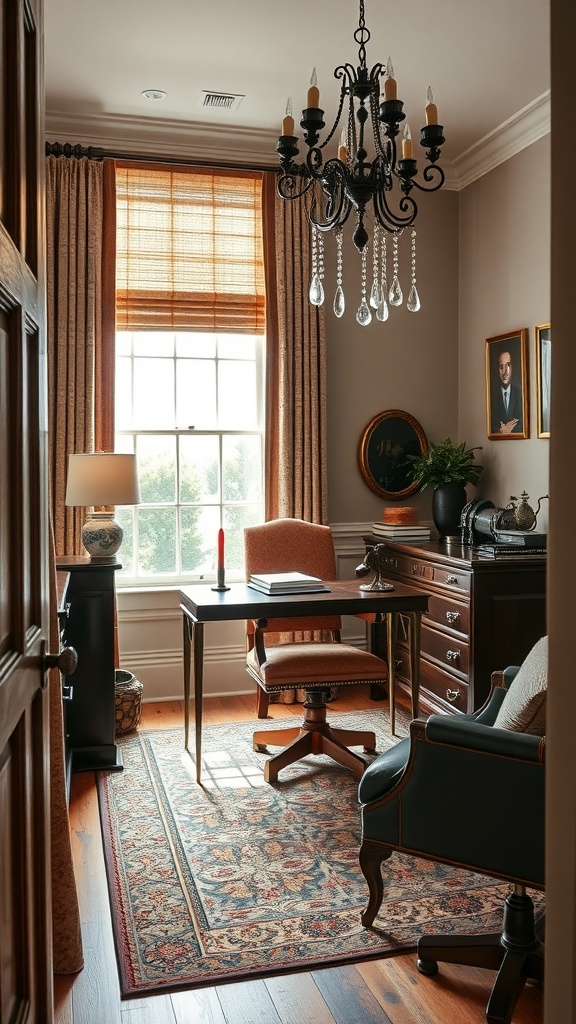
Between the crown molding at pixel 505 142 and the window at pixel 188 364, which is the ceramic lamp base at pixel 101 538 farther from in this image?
the crown molding at pixel 505 142

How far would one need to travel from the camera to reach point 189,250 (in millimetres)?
4973

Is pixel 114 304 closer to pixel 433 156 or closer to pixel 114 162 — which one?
pixel 114 162

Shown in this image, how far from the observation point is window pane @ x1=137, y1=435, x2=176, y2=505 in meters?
5.08

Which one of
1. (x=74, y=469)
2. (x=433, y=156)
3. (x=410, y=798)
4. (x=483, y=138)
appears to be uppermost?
(x=483, y=138)

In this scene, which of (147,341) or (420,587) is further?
(147,341)

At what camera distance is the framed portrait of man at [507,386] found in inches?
187

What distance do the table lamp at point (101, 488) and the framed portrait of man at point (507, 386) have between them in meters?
2.15

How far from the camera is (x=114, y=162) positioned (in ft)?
15.7

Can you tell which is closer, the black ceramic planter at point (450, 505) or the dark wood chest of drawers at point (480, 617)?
the dark wood chest of drawers at point (480, 617)

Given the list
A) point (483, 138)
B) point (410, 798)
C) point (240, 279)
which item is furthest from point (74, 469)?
point (483, 138)

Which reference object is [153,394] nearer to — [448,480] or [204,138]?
[204,138]

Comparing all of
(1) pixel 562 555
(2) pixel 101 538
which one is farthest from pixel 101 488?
(1) pixel 562 555

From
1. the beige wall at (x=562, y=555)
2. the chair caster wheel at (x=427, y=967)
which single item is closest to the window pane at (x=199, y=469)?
the chair caster wheel at (x=427, y=967)

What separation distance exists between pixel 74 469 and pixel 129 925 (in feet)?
6.94
